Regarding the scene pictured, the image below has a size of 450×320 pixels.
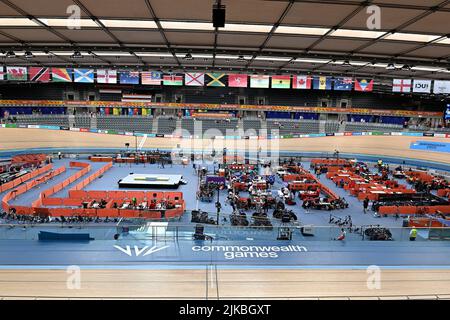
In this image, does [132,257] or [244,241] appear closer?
[132,257]

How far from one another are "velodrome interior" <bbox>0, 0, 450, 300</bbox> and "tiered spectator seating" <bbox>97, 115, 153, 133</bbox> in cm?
548

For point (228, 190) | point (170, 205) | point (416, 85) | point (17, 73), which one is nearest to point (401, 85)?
point (416, 85)

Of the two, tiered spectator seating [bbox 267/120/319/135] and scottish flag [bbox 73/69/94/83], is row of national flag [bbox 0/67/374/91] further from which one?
tiered spectator seating [bbox 267/120/319/135]

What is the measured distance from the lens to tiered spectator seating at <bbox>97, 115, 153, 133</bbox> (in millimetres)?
38000

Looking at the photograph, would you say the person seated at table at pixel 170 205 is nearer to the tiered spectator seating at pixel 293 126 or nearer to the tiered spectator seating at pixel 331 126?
the tiered spectator seating at pixel 293 126

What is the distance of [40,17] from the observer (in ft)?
22.4

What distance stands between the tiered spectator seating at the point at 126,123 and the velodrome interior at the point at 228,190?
216 inches

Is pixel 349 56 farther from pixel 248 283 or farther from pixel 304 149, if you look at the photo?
pixel 304 149

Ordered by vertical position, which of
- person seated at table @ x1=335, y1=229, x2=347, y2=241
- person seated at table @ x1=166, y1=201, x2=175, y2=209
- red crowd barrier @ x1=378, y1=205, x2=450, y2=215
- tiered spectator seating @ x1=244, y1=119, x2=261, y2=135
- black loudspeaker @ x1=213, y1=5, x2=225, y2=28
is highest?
black loudspeaker @ x1=213, y1=5, x2=225, y2=28

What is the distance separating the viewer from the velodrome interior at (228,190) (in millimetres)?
6469

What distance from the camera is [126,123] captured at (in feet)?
127

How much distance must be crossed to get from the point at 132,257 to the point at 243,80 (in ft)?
51.0

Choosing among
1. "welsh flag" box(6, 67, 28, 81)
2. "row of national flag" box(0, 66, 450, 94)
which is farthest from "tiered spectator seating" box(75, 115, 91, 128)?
"welsh flag" box(6, 67, 28, 81)

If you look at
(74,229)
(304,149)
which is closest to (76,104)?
(304,149)
